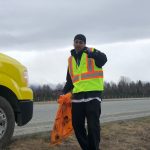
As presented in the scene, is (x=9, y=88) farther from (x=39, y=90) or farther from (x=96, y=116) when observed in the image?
(x=39, y=90)

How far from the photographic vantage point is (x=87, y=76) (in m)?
7.28

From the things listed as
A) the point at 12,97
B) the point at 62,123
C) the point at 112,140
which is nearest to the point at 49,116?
the point at 112,140

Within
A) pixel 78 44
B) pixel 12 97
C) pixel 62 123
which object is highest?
pixel 78 44

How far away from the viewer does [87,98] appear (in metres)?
7.23

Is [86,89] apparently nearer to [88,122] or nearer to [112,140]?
[88,122]

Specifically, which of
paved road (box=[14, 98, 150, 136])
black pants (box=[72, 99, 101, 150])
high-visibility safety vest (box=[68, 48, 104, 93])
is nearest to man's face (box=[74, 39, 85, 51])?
high-visibility safety vest (box=[68, 48, 104, 93])

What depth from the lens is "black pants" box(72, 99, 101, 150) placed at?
7.16 metres

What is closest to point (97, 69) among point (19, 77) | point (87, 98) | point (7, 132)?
point (87, 98)

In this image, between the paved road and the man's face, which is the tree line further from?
the man's face

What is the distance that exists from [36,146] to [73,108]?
3.38ft

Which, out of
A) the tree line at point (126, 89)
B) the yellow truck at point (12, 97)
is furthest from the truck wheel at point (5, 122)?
the tree line at point (126, 89)

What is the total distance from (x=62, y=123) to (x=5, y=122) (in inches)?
48.1

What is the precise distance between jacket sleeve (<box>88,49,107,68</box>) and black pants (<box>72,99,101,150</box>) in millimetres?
563

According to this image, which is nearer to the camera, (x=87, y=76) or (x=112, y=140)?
(x=87, y=76)
